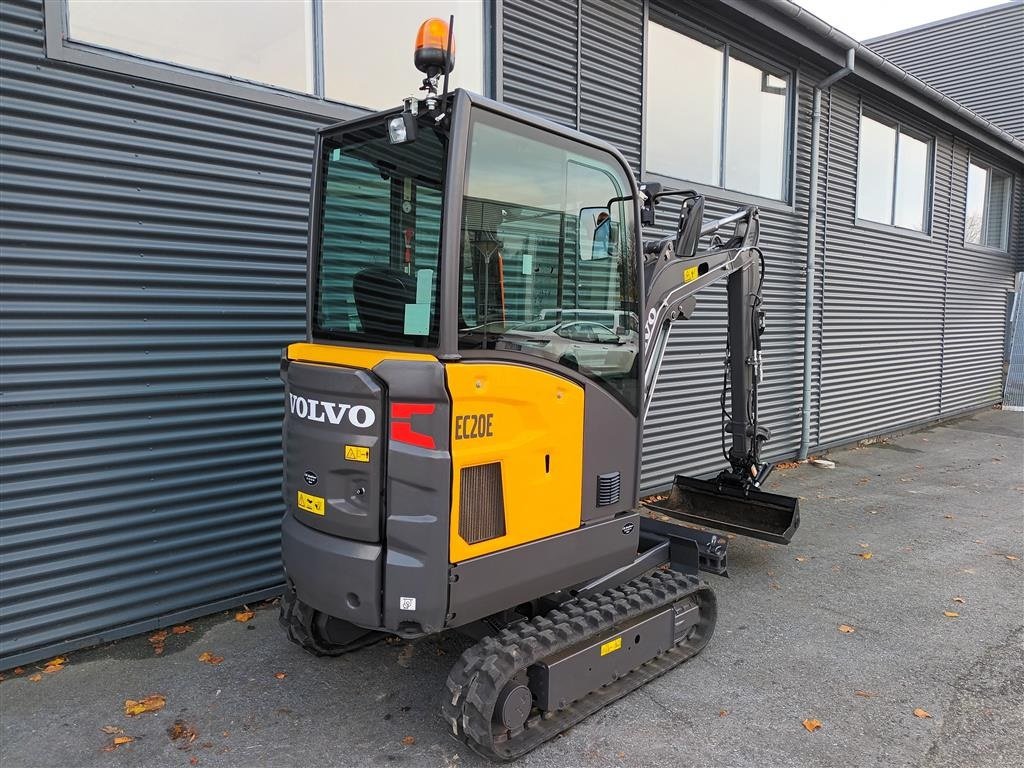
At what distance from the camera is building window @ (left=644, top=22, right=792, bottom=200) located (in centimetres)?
776

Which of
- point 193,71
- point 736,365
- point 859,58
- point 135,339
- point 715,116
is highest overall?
point 859,58

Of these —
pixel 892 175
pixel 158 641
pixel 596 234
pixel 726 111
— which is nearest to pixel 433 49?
pixel 596 234

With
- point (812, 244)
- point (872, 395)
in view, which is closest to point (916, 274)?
point (872, 395)

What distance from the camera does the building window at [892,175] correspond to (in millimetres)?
10938

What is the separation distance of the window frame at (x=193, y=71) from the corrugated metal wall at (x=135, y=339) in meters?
0.06

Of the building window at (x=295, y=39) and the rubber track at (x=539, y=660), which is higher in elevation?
the building window at (x=295, y=39)

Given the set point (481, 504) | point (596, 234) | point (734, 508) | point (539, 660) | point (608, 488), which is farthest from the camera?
point (734, 508)

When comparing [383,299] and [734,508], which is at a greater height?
[383,299]

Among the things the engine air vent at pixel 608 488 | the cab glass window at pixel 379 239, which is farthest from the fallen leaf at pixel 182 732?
the engine air vent at pixel 608 488

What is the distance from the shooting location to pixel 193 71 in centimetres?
445

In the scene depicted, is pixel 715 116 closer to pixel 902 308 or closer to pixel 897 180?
pixel 897 180

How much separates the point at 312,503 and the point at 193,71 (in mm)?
2953

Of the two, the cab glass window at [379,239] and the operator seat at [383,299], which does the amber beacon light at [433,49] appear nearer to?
Answer: the cab glass window at [379,239]

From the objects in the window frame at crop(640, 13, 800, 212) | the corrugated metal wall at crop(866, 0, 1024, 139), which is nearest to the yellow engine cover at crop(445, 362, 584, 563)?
the window frame at crop(640, 13, 800, 212)
